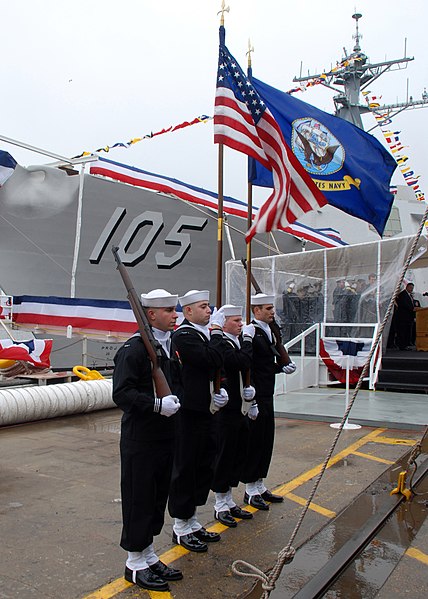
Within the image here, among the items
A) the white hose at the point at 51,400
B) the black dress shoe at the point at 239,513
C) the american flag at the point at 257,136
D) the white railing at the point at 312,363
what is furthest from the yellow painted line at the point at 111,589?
the white railing at the point at 312,363

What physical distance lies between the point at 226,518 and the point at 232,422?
667 millimetres

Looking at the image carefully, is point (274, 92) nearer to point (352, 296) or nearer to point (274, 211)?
point (274, 211)

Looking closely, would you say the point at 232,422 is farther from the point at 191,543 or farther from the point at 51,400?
the point at 51,400

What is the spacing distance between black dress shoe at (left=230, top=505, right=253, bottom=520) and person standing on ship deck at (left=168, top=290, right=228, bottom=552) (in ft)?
1.39

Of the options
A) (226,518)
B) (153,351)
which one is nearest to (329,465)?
(226,518)

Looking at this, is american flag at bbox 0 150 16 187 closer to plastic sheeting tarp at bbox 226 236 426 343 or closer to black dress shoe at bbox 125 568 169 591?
plastic sheeting tarp at bbox 226 236 426 343

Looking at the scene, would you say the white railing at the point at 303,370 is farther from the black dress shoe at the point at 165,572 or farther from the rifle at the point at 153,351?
the rifle at the point at 153,351

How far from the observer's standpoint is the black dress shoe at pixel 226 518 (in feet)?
12.8

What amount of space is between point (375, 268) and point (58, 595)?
29.4ft

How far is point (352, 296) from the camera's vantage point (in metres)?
10.9

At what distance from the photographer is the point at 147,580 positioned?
2975 mm

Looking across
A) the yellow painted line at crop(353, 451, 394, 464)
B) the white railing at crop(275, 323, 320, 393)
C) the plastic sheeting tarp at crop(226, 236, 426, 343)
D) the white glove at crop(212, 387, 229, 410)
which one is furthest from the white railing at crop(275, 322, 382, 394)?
the white glove at crop(212, 387, 229, 410)

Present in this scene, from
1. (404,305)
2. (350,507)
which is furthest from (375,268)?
(350,507)

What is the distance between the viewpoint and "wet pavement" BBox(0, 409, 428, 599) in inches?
120
